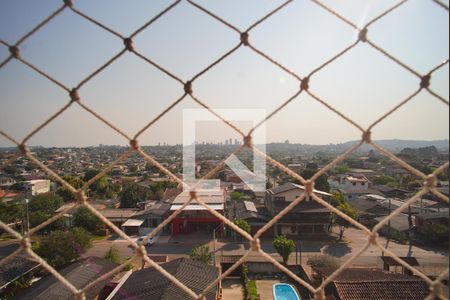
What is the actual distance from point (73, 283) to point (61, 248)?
228cm

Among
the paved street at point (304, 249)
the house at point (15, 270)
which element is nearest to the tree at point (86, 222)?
the paved street at point (304, 249)

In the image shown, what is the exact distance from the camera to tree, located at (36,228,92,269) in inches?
317

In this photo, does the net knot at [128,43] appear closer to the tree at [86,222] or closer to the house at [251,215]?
the house at [251,215]

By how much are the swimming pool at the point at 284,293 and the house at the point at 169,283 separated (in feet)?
4.13

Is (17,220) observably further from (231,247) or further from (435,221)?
(435,221)

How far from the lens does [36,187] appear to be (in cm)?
2000

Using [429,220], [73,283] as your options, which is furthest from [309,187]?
[429,220]

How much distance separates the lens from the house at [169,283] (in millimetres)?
5129

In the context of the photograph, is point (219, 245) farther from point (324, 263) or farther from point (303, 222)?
point (324, 263)

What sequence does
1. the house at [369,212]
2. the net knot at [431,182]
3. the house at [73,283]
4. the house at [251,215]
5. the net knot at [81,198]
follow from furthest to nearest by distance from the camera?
the house at [369,212]
the house at [251,215]
the house at [73,283]
the net knot at [81,198]
the net knot at [431,182]

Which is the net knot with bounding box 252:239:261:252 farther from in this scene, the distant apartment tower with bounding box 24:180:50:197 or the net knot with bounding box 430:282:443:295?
the distant apartment tower with bounding box 24:180:50:197

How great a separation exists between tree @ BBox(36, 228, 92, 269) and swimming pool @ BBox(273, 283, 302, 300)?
526 centimetres

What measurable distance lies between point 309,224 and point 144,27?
11.2 metres

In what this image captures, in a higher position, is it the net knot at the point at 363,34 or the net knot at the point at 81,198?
the net knot at the point at 363,34
